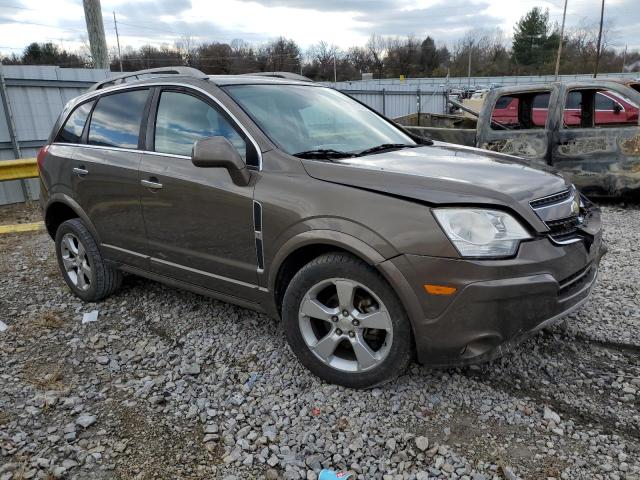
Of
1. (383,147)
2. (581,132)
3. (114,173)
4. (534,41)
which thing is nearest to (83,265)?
(114,173)

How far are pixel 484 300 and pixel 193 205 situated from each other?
74.8 inches

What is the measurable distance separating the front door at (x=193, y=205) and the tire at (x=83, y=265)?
82cm

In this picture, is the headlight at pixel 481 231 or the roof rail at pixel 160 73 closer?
the headlight at pixel 481 231

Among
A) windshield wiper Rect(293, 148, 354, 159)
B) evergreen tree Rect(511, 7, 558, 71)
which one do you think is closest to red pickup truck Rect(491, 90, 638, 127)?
windshield wiper Rect(293, 148, 354, 159)

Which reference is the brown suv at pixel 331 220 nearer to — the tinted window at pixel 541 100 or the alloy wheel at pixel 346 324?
the alloy wheel at pixel 346 324

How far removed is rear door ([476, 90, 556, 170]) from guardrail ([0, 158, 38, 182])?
22.6 ft

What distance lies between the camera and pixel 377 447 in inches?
98.7

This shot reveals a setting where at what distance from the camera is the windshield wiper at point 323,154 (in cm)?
307

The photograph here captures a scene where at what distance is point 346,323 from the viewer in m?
2.81

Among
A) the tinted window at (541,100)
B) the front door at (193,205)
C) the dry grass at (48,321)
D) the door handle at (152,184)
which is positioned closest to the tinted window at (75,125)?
the front door at (193,205)

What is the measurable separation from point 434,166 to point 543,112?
602cm

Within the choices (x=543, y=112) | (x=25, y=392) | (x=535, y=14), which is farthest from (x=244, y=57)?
(x=25, y=392)

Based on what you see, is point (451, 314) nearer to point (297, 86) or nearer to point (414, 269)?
point (414, 269)

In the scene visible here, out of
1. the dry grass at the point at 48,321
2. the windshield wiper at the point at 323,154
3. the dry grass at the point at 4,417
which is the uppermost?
the windshield wiper at the point at 323,154
